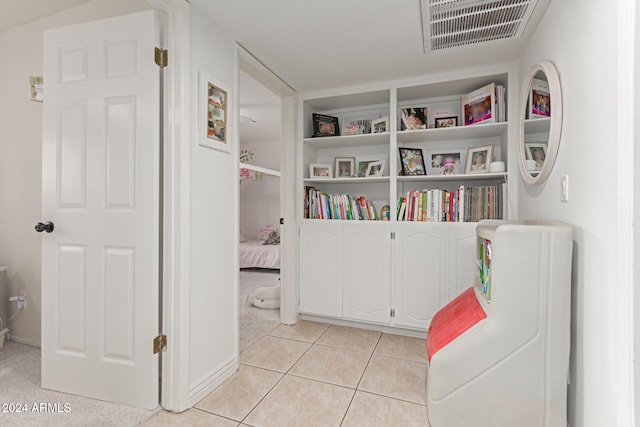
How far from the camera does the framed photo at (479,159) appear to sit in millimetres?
2424

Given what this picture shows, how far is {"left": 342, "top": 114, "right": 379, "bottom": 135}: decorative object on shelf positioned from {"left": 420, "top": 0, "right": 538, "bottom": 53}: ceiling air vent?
929 millimetres

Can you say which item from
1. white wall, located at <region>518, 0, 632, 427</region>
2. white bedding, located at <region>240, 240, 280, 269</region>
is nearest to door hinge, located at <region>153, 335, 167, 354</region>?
white wall, located at <region>518, 0, 632, 427</region>

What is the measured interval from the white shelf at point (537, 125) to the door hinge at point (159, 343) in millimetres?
2299

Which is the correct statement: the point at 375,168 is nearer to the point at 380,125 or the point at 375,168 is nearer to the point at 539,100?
the point at 380,125

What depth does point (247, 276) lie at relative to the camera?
4.77 m

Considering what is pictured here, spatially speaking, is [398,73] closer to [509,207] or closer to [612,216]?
[509,207]

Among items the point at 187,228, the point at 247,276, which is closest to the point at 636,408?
the point at 187,228

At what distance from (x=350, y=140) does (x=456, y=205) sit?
3.58 feet

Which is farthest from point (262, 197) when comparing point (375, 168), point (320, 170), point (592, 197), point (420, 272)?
point (592, 197)

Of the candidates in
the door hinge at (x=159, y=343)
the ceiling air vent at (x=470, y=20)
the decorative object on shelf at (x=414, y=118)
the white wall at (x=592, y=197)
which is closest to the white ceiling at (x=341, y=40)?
the ceiling air vent at (x=470, y=20)

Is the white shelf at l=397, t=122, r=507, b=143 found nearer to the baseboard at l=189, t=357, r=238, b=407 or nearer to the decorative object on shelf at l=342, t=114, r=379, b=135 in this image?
the decorative object on shelf at l=342, t=114, r=379, b=135

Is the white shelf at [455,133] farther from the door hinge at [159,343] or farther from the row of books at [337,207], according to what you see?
the door hinge at [159,343]

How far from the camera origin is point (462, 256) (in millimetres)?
2369

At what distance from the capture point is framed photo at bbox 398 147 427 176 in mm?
2635
